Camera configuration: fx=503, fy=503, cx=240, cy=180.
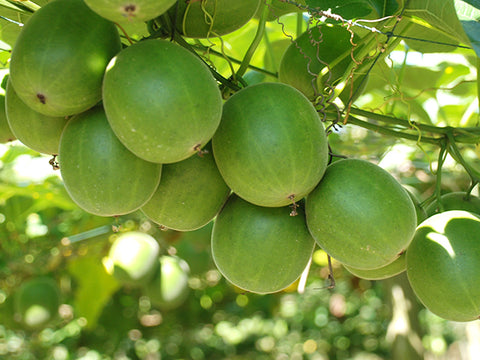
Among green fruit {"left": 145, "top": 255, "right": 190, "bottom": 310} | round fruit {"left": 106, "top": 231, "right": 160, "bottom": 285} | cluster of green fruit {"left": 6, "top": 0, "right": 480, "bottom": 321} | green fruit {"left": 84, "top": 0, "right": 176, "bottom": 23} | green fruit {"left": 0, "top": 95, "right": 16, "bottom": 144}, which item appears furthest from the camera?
green fruit {"left": 145, "top": 255, "right": 190, "bottom": 310}

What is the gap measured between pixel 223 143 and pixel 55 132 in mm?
390

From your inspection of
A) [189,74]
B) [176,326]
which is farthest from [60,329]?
[189,74]

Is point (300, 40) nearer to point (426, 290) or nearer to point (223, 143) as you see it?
point (223, 143)

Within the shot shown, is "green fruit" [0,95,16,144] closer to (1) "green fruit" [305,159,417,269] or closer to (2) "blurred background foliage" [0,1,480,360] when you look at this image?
(2) "blurred background foliage" [0,1,480,360]

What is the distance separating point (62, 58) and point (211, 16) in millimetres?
394

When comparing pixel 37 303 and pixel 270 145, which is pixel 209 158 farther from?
pixel 37 303

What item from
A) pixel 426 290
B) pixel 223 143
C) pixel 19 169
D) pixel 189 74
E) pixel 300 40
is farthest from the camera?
pixel 19 169

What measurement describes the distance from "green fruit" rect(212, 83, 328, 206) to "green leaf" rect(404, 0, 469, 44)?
0.43 meters

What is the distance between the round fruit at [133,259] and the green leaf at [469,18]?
7.67 ft

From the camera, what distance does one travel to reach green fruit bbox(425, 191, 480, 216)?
1508 mm

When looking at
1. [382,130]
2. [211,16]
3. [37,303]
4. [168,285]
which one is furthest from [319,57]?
[37,303]

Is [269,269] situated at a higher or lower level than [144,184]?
lower

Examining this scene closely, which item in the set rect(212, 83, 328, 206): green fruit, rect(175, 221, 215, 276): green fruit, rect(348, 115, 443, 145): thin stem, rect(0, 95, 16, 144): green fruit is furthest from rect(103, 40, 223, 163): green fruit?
rect(175, 221, 215, 276): green fruit

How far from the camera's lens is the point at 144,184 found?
104cm
